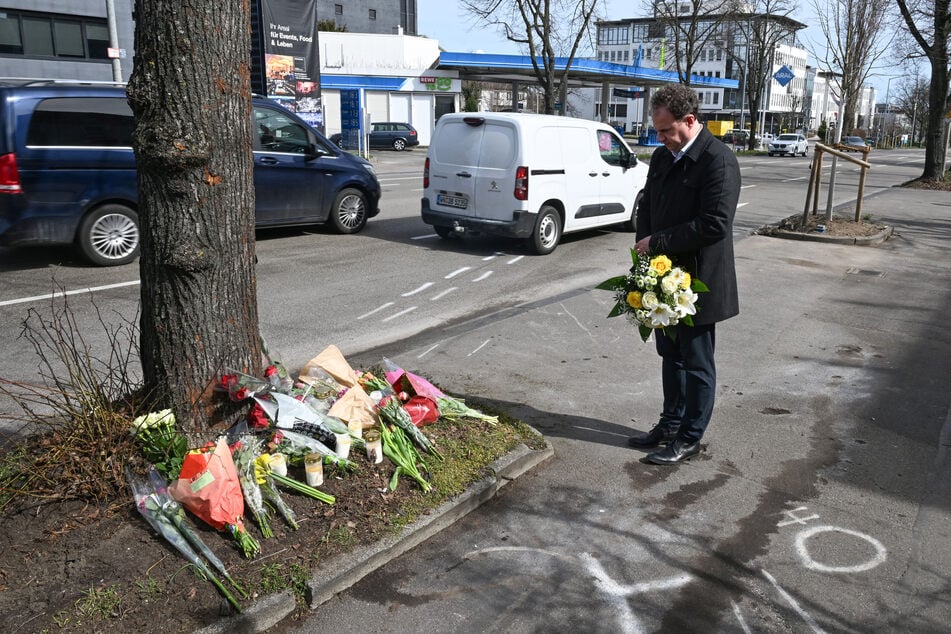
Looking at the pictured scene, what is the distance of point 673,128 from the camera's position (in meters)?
4.24

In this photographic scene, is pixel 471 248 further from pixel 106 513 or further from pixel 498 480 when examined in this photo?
pixel 106 513

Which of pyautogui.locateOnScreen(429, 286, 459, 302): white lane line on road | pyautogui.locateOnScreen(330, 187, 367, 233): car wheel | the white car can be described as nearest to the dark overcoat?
pyautogui.locateOnScreen(429, 286, 459, 302): white lane line on road

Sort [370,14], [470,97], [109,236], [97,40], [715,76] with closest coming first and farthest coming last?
1. [109,236]
2. [97,40]
3. [470,97]
4. [370,14]
5. [715,76]

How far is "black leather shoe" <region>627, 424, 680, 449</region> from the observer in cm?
482

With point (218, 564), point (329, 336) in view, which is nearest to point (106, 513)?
point (218, 564)

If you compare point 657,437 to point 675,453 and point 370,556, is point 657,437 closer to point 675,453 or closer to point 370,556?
point 675,453

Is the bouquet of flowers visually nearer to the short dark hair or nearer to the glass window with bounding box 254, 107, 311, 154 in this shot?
the short dark hair

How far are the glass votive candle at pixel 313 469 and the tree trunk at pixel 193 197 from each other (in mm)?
529

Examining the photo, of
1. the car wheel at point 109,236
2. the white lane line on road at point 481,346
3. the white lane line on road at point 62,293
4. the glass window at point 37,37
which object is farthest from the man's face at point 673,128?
the glass window at point 37,37

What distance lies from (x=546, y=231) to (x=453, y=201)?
141cm

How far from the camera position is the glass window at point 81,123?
28.9ft

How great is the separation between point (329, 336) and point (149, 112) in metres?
3.73

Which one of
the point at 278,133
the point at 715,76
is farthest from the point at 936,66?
the point at 715,76

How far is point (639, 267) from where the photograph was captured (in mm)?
4355
